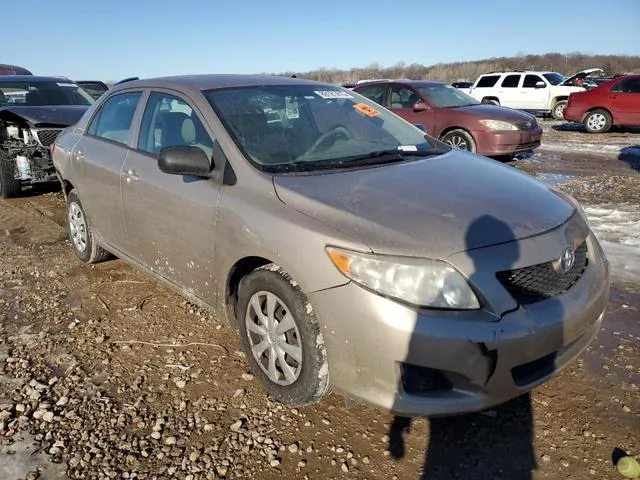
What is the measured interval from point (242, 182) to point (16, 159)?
5.86 m

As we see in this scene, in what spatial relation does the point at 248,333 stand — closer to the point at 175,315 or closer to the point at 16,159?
the point at 175,315

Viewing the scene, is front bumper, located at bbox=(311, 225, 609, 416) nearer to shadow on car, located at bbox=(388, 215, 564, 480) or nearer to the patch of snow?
shadow on car, located at bbox=(388, 215, 564, 480)

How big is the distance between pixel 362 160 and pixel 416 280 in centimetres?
117

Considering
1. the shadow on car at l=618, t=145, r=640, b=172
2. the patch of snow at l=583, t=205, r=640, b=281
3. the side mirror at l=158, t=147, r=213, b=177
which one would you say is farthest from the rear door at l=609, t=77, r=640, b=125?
the side mirror at l=158, t=147, r=213, b=177

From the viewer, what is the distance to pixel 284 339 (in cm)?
267

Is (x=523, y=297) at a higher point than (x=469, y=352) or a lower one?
higher

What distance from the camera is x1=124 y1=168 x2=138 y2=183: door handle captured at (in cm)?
362

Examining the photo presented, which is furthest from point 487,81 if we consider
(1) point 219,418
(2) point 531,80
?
(1) point 219,418

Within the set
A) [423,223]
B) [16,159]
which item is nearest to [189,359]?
[423,223]

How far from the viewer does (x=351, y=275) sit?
227 cm

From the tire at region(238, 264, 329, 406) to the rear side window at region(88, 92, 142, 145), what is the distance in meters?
1.82

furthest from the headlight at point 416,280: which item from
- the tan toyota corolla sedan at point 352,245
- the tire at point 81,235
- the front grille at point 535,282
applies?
the tire at point 81,235

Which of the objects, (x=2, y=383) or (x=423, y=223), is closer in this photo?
(x=423, y=223)

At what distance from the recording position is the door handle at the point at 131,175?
3618 mm
